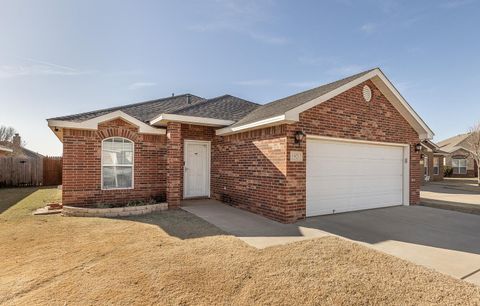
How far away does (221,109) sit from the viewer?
11.3 metres

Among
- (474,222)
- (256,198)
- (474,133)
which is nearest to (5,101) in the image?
(256,198)

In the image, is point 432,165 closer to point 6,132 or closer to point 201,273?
point 201,273

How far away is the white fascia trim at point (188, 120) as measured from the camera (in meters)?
8.61

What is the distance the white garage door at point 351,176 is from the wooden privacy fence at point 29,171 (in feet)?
58.7


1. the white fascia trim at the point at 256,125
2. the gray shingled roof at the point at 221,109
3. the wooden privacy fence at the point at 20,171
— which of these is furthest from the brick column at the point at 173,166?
the wooden privacy fence at the point at 20,171

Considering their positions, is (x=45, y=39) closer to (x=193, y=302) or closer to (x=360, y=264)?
(x=193, y=302)

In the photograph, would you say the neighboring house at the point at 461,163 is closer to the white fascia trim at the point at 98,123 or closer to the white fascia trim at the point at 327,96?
the white fascia trim at the point at 327,96

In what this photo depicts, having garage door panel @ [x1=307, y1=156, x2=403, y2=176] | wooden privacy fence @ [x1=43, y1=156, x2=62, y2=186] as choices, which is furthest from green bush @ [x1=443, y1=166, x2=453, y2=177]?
wooden privacy fence @ [x1=43, y1=156, x2=62, y2=186]

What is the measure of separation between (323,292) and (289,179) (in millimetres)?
3720

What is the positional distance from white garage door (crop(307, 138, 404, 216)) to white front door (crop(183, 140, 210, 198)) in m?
4.68

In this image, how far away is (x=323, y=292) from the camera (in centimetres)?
331

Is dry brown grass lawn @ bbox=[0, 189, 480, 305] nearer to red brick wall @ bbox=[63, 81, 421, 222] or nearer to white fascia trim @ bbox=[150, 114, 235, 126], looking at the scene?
red brick wall @ bbox=[63, 81, 421, 222]

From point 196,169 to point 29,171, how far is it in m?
13.6

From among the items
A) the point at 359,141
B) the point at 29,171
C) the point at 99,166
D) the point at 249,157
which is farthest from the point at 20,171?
the point at 359,141
